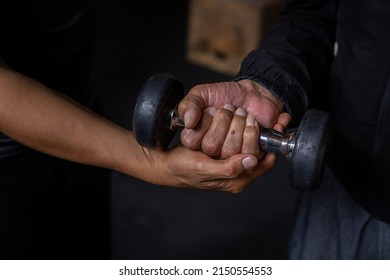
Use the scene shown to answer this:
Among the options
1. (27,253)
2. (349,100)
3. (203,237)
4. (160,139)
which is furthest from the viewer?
(203,237)

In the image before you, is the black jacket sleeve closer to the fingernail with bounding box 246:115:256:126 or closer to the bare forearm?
the fingernail with bounding box 246:115:256:126

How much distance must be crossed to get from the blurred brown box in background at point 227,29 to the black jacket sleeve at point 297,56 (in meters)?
1.33

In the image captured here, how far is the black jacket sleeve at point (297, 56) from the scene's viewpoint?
1.05 meters

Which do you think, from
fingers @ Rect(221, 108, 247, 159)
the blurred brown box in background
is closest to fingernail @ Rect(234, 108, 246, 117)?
fingers @ Rect(221, 108, 247, 159)

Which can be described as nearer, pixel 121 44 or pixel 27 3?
pixel 27 3

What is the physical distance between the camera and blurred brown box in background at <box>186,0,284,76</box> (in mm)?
2488

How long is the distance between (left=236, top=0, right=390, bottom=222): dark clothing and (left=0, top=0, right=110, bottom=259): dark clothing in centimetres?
33

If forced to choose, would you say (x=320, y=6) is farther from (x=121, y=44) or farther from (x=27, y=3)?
(x=121, y=44)

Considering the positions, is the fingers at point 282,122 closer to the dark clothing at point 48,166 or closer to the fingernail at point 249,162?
the fingernail at point 249,162

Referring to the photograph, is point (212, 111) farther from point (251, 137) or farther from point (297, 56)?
point (297, 56)

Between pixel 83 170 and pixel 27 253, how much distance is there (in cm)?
19

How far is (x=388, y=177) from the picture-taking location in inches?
41.0

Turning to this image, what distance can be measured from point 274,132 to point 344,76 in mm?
199

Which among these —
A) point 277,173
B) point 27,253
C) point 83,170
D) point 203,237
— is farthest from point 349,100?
point 277,173
